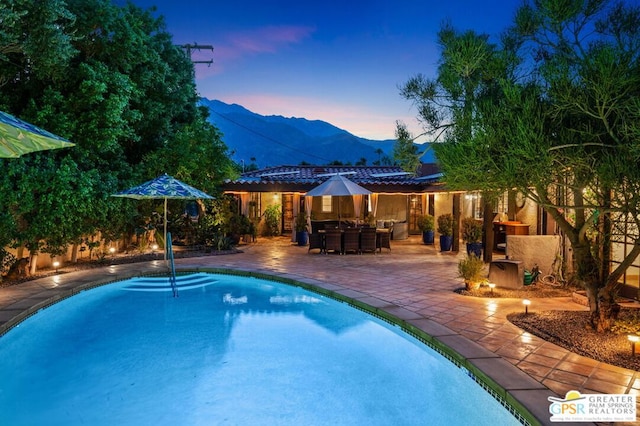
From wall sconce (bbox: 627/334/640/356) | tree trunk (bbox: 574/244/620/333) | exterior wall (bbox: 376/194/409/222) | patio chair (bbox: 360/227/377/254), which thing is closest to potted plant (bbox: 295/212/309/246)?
patio chair (bbox: 360/227/377/254)

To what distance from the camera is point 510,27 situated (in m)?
4.83

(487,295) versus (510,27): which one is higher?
(510,27)

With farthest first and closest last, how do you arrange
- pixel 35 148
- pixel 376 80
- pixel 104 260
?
1. pixel 376 80
2. pixel 104 260
3. pixel 35 148

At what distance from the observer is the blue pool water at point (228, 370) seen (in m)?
3.90

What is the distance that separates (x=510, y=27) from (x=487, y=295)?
4.10m

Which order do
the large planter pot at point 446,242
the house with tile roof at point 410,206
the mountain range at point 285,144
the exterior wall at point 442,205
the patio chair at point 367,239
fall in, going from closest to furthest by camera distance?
the house with tile roof at point 410,206 < the patio chair at point 367,239 < the large planter pot at point 446,242 < the exterior wall at point 442,205 < the mountain range at point 285,144

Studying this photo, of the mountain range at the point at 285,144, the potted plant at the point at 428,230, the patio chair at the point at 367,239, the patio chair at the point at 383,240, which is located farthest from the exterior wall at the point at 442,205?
the mountain range at the point at 285,144

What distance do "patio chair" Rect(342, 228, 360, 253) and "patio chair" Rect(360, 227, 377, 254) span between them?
0.12 metres

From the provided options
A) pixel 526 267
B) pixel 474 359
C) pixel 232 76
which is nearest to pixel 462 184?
pixel 474 359

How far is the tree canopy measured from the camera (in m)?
3.57

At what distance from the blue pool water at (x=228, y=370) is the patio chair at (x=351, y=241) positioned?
4.67 metres

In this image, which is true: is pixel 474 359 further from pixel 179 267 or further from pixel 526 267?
pixel 179 267

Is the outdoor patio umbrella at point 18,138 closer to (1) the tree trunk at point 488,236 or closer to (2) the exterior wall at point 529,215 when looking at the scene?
(1) the tree trunk at point 488,236

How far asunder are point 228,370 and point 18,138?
11.0 ft
